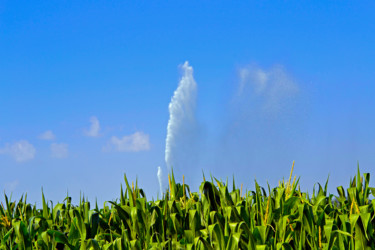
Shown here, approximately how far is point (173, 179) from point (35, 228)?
1.73 metres

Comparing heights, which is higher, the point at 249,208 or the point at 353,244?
the point at 249,208

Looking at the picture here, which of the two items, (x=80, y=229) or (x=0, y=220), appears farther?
(x=0, y=220)

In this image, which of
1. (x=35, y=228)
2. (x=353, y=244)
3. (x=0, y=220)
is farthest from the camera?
(x=0, y=220)

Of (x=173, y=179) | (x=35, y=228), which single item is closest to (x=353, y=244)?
(x=173, y=179)

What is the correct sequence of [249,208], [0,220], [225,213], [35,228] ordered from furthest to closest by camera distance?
[0,220] → [35,228] → [249,208] → [225,213]

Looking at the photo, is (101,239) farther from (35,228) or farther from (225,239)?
(225,239)

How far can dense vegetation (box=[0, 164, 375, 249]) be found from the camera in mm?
3992

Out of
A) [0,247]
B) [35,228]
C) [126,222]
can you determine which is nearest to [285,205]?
[126,222]

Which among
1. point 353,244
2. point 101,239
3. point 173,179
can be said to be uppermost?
point 173,179

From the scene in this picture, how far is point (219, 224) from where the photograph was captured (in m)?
4.04

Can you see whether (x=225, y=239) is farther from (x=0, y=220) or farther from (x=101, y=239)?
(x=0, y=220)

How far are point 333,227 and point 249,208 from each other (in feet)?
3.10

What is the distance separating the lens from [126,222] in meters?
4.79

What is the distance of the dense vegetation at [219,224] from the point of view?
3.99 meters
